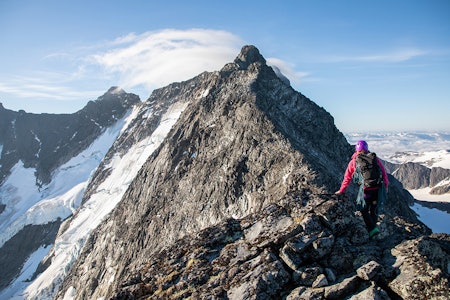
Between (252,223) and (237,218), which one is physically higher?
(252,223)

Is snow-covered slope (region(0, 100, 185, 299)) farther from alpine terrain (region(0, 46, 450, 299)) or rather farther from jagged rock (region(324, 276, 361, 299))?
jagged rock (region(324, 276, 361, 299))

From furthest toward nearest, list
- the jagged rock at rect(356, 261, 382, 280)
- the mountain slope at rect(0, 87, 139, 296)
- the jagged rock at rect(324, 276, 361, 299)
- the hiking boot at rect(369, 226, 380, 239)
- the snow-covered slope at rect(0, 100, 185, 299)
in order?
the mountain slope at rect(0, 87, 139, 296)
the snow-covered slope at rect(0, 100, 185, 299)
the hiking boot at rect(369, 226, 380, 239)
the jagged rock at rect(356, 261, 382, 280)
the jagged rock at rect(324, 276, 361, 299)

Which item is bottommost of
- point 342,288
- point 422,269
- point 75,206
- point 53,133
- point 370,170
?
point 75,206

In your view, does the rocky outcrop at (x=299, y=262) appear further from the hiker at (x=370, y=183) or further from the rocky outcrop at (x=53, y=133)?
the rocky outcrop at (x=53, y=133)

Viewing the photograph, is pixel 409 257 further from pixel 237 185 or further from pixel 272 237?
pixel 237 185

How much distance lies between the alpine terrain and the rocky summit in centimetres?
6

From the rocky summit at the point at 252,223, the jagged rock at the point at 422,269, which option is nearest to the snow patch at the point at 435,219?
the rocky summit at the point at 252,223

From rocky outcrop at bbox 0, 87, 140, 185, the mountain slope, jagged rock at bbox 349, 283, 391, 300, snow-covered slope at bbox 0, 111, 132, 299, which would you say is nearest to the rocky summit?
jagged rock at bbox 349, 283, 391, 300

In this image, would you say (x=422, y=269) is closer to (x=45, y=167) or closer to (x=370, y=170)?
(x=370, y=170)

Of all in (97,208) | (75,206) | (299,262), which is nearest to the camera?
(299,262)

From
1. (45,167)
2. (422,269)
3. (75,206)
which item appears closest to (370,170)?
(422,269)

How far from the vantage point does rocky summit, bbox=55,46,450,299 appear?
35.7 feet

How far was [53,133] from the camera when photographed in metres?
183

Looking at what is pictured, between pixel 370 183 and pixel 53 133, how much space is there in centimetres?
19575
